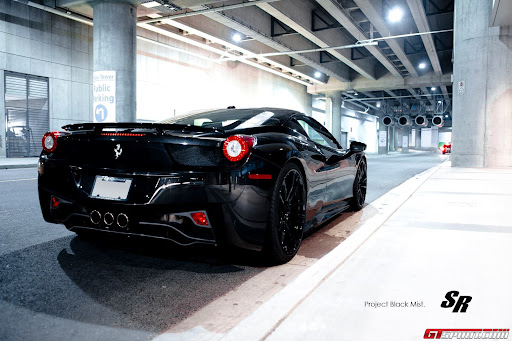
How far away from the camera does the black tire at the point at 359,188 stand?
16.8ft

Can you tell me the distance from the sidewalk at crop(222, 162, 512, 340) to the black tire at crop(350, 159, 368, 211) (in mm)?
955

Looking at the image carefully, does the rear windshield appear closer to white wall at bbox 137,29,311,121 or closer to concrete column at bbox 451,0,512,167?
concrete column at bbox 451,0,512,167

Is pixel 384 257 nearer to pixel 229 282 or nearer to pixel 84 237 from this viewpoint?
pixel 229 282

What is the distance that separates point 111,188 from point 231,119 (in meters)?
1.23

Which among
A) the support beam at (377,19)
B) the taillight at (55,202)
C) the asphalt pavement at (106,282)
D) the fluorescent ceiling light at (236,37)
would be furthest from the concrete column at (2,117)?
the taillight at (55,202)

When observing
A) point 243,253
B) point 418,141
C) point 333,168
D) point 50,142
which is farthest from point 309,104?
point 418,141

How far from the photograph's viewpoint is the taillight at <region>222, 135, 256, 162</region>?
2586 mm

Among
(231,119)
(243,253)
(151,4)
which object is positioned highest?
(151,4)

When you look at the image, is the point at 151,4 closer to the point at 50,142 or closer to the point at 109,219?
the point at 50,142

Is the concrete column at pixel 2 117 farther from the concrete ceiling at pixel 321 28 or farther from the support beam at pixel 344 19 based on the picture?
the support beam at pixel 344 19

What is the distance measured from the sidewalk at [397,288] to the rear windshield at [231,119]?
3.73 ft

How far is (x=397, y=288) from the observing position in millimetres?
2402

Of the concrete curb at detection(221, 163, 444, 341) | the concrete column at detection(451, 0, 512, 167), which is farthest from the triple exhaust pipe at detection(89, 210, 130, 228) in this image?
the concrete column at detection(451, 0, 512, 167)

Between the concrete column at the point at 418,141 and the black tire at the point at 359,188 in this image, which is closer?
the black tire at the point at 359,188
